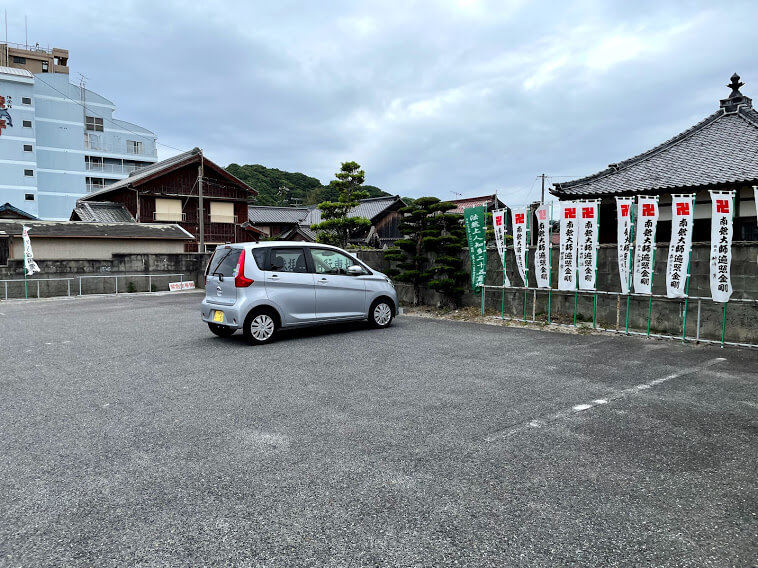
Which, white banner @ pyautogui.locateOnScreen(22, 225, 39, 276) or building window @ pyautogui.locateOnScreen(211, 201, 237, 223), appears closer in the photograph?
white banner @ pyautogui.locateOnScreen(22, 225, 39, 276)

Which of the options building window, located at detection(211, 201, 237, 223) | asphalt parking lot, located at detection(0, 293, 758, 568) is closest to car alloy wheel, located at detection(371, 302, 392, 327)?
asphalt parking lot, located at detection(0, 293, 758, 568)

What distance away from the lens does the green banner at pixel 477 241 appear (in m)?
10.6

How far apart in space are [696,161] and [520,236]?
16.6 ft

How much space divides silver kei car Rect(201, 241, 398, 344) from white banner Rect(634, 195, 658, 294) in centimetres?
463

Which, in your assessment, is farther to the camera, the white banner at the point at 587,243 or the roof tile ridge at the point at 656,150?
the roof tile ridge at the point at 656,150

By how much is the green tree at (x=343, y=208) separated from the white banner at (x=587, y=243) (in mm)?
9387

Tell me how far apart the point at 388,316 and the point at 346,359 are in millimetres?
2843

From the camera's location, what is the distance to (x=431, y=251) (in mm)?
12289

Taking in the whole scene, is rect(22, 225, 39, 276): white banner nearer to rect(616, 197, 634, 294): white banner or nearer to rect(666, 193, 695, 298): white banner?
rect(616, 197, 634, 294): white banner

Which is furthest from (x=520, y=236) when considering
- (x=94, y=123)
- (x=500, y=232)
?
(x=94, y=123)

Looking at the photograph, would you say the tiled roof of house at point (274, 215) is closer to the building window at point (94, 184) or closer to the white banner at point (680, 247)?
the building window at point (94, 184)

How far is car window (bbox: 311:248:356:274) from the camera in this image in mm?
8430

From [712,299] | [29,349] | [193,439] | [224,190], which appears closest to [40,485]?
[193,439]

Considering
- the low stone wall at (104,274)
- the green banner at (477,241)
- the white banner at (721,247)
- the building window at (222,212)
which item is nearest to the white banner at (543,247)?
the green banner at (477,241)
